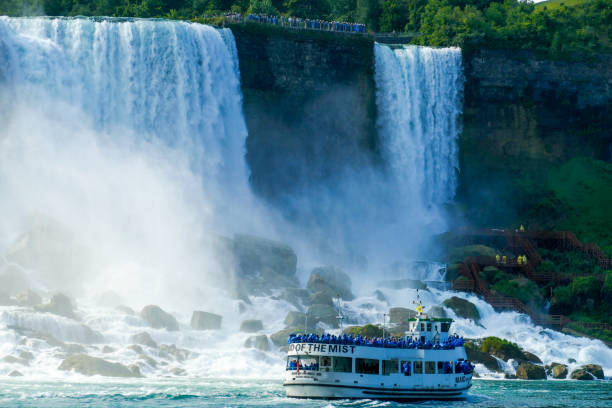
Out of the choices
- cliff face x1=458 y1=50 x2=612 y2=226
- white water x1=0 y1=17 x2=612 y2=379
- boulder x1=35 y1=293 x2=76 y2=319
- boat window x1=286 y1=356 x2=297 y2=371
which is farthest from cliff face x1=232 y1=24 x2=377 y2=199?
boat window x1=286 y1=356 x2=297 y2=371

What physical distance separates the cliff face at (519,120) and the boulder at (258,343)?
33953 mm

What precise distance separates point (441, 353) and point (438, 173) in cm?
4517

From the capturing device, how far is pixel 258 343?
211 feet

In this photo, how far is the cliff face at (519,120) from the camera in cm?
9494

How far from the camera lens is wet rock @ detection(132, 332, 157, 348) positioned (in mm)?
62125

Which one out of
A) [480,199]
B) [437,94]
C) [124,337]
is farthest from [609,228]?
[124,337]

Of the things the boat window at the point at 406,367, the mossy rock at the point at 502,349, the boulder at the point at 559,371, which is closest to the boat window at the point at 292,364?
the boat window at the point at 406,367

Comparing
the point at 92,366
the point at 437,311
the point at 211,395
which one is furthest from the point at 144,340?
the point at 437,311

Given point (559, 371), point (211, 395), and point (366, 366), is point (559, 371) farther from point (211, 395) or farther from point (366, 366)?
point (211, 395)

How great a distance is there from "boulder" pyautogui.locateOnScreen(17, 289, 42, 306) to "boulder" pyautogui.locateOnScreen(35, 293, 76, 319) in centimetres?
118

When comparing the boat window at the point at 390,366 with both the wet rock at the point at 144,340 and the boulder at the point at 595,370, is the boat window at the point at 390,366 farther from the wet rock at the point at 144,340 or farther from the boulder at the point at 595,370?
the boulder at the point at 595,370

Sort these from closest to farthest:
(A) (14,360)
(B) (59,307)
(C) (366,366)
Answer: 1. (C) (366,366)
2. (A) (14,360)
3. (B) (59,307)

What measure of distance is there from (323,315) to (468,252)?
59.8ft

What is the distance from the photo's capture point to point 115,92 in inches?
3209
